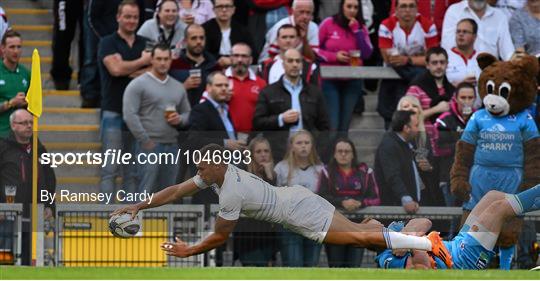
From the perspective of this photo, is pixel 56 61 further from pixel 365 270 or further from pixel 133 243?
pixel 365 270

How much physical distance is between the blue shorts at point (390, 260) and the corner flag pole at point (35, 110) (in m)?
3.22

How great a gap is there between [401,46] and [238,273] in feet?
21.7

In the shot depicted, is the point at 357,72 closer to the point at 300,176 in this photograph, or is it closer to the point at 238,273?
the point at 300,176

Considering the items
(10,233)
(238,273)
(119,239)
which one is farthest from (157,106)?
(238,273)

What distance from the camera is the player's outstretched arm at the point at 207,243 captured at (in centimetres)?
1652

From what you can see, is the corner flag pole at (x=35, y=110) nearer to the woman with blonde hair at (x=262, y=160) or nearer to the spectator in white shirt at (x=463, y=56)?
the woman with blonde hair at (x=262, y=160)

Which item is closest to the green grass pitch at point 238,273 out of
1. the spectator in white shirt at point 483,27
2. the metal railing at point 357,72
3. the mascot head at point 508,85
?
the mascot head at point 508,85

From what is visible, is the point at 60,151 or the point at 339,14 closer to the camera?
the point at 60,151

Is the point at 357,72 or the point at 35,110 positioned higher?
the point at 35,110

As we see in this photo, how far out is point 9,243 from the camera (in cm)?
1800

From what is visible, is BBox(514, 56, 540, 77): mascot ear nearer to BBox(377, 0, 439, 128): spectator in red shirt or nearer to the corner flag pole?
BBox(377, 0, 439, 128): spectator in red shirt

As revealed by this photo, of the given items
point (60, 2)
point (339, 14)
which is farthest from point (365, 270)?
point (60, 2)

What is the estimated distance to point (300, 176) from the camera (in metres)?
17.5

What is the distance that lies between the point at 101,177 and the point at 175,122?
2.09 m
